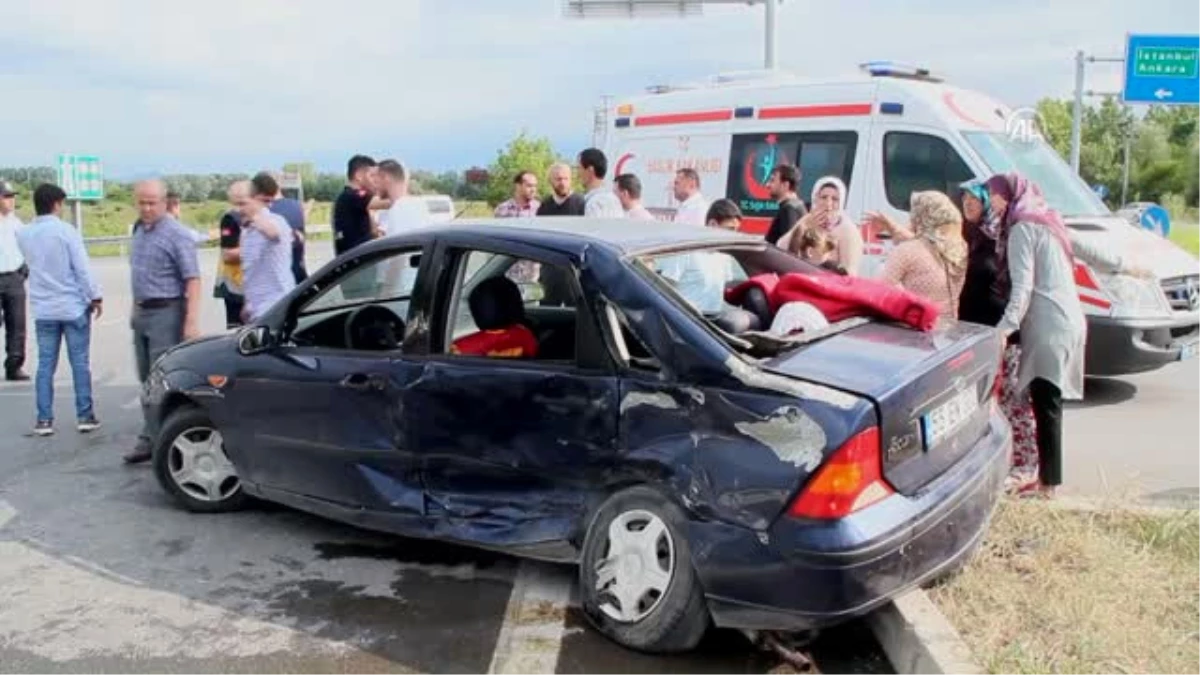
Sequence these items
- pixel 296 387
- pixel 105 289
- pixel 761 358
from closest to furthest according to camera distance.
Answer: pixel 761 358
pixel 296 387
pixel 105 289

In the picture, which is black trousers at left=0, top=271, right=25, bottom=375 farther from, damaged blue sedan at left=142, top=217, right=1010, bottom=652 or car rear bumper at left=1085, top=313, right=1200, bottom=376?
car rear bumper at left=1085, top=313, right=1200, bottom=376

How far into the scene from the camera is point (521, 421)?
4035 mm

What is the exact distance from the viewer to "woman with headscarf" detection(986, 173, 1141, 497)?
508 cm

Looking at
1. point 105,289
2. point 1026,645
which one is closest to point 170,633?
point 1026,645

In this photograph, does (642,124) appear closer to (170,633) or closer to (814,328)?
(814,328)

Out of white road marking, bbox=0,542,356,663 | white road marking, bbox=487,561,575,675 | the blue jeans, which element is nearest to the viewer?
white road marking, bbox=487,561,575,675

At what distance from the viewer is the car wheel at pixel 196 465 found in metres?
5.49

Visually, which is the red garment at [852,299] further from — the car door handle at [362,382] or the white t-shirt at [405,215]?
the white t-shirt at [405,215]

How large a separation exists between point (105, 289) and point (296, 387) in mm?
16878

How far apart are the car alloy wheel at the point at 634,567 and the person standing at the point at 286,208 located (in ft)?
16.3

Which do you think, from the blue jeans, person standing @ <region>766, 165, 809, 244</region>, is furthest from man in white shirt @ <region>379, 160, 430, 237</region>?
person standing @ <region>766, 165, 809, 244</region>

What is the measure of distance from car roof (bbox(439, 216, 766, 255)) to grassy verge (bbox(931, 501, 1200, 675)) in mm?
1768

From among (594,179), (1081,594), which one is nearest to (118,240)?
(594,179)

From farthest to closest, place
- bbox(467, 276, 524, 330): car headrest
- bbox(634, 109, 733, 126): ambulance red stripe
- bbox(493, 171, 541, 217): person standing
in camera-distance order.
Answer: bbox(634, 109, 733, 126): ambulance red stripe, bbox(493, 171, 541, 217): person standing, bbox(467, 276, 524, 330): car headrest
